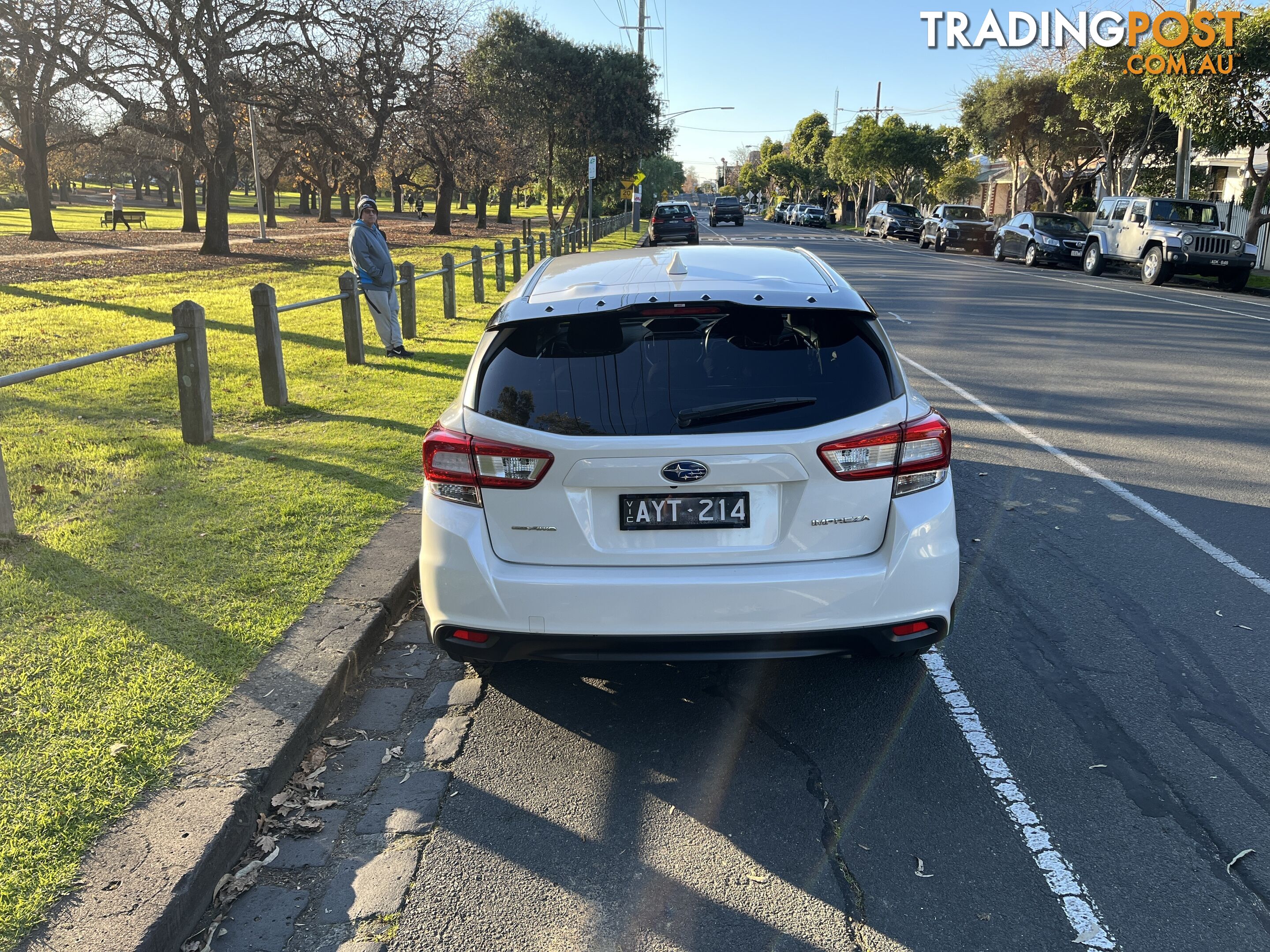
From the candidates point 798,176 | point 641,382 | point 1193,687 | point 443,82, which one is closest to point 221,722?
point 641,382

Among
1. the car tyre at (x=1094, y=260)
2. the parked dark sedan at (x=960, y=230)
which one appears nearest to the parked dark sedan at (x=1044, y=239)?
the car tyre at (x=1094, y=260)

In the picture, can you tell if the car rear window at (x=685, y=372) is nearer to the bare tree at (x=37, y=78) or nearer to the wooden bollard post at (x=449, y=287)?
the wooden bollard post at (x=449, y=287)

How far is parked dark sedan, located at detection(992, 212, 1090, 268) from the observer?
32.4 m

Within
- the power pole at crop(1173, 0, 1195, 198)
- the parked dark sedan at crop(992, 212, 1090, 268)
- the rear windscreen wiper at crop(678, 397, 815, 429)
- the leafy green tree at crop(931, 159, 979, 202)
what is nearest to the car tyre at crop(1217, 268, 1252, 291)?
the power pole at crop(1173, 0, 1195, 198)

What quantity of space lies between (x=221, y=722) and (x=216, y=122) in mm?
25258

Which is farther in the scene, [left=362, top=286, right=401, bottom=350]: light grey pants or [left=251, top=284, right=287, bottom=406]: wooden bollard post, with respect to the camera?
[left=362, top=286, right=401, bottom=350]: light grey pants

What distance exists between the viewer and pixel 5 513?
522cm

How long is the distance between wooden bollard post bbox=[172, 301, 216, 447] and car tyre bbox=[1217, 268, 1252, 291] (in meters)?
24.5

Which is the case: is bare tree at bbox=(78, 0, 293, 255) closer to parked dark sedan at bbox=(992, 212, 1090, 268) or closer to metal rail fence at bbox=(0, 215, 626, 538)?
metal rail fence at bbox=(0, 215, 626, 538)

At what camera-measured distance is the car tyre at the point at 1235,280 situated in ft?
78.8

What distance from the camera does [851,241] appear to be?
1809 inches

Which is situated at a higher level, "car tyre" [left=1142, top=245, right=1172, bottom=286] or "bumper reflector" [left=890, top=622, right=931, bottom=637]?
"car tyre" [left=1142, top=245, right=1172, bottom=286]

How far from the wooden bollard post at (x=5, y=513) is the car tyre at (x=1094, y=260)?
29.3 metres

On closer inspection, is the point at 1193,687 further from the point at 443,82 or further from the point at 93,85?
the point at 443,82
